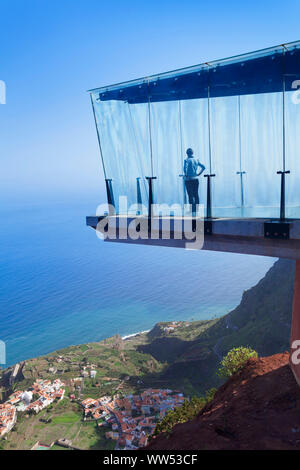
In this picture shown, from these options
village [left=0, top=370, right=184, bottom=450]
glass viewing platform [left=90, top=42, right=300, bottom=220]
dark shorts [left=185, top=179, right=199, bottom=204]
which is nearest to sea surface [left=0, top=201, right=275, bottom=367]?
village [left=0, top=370, right=184, bottom=450]

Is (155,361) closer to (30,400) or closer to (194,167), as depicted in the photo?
(30,400)

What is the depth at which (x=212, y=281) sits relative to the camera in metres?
109

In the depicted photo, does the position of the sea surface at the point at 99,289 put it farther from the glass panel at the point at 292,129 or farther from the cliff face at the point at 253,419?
the glass panel at the point at 292,129

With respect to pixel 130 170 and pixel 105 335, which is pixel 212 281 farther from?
pixel 130 170

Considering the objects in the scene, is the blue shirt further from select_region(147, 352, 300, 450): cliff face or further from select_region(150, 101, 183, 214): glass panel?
select_region(147, 352, 300, 450): cliff face

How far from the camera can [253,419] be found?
997cm

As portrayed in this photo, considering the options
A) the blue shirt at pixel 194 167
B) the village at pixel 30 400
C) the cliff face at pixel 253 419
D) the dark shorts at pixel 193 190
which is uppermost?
the blue shirt at pixel 194 167

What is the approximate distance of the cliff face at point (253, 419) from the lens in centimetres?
881

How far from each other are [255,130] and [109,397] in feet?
154

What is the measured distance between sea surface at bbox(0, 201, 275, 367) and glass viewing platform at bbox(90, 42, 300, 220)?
226 ft

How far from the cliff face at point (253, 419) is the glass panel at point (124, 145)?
21.4 ft

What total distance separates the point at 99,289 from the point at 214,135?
98.6m

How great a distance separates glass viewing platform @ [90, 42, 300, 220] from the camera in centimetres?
911

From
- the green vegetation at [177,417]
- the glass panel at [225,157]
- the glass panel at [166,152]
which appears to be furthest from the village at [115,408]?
the glass panel at [225,157]
